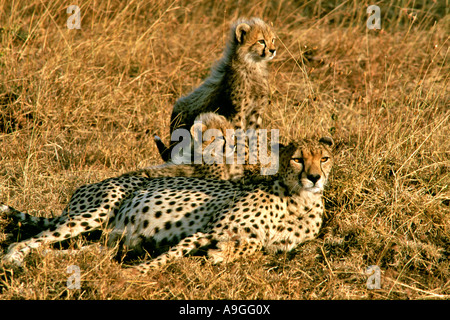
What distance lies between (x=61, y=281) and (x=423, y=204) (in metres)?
2.15

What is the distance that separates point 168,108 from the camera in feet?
19.0

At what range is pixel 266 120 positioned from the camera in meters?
5.52

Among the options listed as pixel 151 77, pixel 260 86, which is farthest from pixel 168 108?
pixel 260 86

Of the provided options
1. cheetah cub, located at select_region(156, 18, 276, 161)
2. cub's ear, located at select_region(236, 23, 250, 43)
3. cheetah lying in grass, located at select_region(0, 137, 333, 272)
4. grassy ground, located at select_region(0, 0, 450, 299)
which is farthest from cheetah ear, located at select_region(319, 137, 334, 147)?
cub's ear, located at select_region(236, 23, 250, 43)

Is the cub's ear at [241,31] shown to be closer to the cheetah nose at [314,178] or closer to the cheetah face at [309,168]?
the cheetah face at [309,168]

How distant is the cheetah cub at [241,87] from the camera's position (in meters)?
5.23

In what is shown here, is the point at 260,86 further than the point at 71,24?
No

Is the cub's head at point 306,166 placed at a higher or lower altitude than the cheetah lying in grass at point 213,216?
higher

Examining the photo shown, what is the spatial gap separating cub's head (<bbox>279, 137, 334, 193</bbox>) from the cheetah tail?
4.71 ft

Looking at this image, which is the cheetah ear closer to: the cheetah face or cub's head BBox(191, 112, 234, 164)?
the cheetah face

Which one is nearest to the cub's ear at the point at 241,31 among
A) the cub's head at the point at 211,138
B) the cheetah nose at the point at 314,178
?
the cub's head at the point at 211,138

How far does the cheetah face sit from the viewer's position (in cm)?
335

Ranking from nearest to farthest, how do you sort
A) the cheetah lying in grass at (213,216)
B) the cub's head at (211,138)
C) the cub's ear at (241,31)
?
the cheetah lying in grass at (213,216) → the cub's head at (211,138) → the cub's ear at (241,31)
